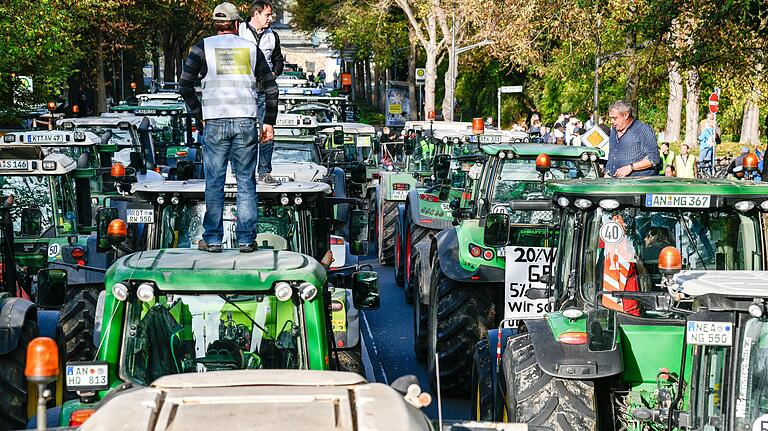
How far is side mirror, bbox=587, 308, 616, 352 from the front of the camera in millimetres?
6906

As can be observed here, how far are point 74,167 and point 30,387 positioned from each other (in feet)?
19.8

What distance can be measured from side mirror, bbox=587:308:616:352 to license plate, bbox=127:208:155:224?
387cm

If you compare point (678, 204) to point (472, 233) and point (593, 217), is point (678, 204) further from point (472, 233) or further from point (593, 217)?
point (472, 233)

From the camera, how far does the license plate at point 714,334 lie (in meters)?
5.92

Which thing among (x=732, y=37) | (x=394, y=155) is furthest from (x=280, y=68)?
(x=394, y=155)

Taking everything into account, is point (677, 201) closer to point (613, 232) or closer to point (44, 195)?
point (613, 232)

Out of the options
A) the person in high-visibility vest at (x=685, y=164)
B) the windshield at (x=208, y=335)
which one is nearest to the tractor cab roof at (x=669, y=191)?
the windshield at (x=208, y=335)

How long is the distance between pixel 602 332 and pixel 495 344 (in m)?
2.06

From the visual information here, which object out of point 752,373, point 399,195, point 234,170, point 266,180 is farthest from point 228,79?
point 399,195

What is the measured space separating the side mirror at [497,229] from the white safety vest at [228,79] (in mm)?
1799

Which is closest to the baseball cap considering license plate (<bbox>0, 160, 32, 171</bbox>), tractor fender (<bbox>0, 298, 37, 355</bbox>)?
tractor fender (<bbox>0, 298, 37, 355</bbox>)

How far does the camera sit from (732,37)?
21.3 meters

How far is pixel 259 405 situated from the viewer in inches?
169

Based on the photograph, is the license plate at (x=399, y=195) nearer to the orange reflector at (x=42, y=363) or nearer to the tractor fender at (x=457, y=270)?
the tractor fender at (x=457, y=270)
